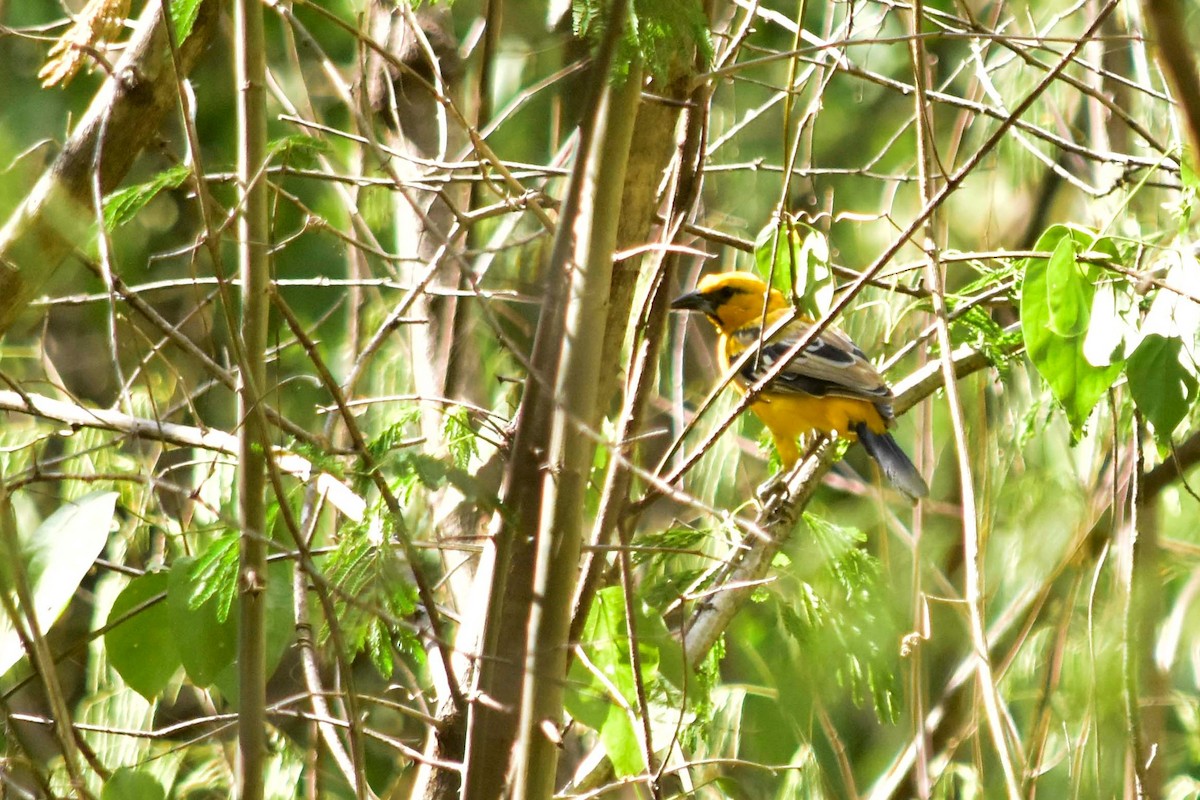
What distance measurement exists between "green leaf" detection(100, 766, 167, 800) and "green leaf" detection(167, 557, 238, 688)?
164mm

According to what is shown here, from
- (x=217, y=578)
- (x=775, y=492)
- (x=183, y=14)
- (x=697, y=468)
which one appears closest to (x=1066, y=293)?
(x=775, y=492)

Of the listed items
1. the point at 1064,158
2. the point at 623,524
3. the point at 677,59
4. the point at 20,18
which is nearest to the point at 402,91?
the point at 677,59

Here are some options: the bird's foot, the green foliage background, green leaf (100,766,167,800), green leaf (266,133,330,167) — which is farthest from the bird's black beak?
green leaf (100,766,167,800)

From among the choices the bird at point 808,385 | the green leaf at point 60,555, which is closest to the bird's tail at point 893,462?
the bird at point 808,385

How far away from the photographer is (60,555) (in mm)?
2107

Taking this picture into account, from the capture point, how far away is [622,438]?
6.77 ft

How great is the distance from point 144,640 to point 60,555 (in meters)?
0.21

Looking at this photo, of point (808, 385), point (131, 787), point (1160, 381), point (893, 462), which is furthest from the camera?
point (808, 385)

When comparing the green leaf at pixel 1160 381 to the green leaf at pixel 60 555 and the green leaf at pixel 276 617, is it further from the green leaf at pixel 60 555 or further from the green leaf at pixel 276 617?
the green leaf at pixel 60 555

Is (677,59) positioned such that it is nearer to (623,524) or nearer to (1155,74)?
(623,524)

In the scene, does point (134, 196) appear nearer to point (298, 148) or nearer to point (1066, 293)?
point (298, 148)

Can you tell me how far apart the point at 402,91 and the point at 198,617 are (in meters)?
1.99

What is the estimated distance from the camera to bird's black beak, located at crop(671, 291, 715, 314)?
5.07m

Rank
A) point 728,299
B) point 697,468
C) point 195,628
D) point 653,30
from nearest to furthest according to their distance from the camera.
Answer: point 653,30 → point 195,628 → point 697,468 → point 728,299
